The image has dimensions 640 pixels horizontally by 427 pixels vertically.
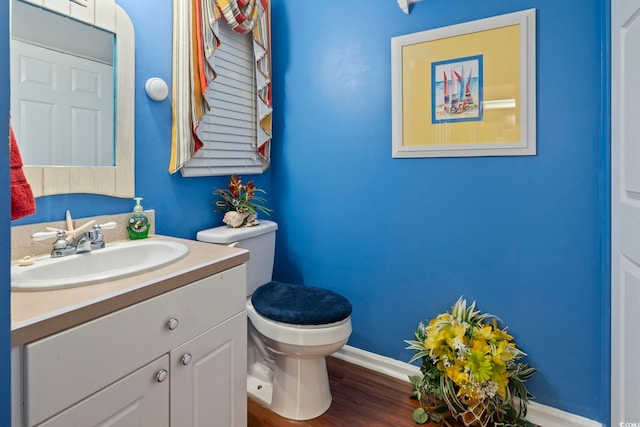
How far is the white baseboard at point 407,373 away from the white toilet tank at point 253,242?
645 millimetres

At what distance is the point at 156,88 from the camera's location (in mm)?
1489

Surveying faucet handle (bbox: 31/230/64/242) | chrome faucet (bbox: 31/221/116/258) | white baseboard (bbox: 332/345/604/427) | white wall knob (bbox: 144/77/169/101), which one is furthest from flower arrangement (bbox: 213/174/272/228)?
white baseboard (bbox: 332/345/604/427)

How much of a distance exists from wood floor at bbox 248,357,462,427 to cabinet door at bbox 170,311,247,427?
358 millimetres

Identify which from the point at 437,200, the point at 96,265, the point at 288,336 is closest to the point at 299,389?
the point at 288,336

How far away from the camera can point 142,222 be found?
1.44m

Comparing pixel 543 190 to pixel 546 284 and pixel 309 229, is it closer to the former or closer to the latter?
pixel 546 284

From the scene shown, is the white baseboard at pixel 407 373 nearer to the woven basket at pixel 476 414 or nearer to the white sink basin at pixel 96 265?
the woven basket at pixel 476 414

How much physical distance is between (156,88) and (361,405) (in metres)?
1.64

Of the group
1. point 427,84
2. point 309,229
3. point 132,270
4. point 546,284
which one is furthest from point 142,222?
point 546,284

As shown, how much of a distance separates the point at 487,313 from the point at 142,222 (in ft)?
5.04

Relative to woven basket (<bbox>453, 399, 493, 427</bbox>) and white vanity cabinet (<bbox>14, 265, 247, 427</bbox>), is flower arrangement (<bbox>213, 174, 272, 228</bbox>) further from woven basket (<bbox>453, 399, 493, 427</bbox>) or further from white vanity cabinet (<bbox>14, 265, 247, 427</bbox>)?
woven basket (<bbox>453, 399, 493, 427</bbox>)

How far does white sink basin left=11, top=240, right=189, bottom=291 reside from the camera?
861 mm

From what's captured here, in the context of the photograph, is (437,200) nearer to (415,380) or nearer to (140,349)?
(415,380)

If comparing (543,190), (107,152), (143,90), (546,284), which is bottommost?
(546,284)
